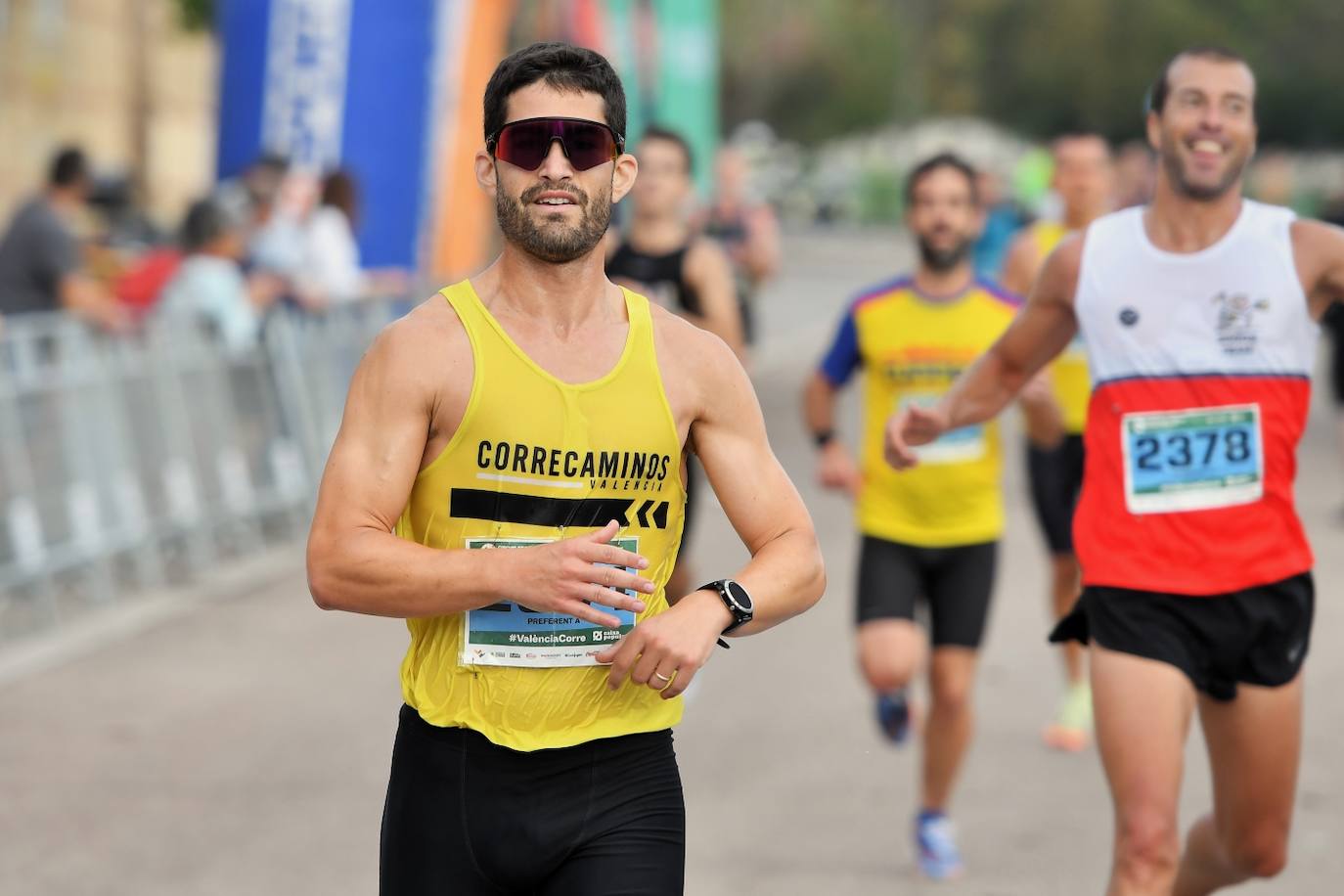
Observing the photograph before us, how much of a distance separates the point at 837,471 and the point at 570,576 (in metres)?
3.41

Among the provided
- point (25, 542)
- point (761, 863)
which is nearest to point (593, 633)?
point (761, 863)

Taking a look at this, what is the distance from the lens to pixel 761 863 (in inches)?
249

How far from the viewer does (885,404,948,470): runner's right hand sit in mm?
5258

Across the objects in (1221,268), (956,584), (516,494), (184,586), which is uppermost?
(1221,268)

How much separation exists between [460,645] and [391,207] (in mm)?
13587

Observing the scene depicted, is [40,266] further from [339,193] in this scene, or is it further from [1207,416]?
[1207,416]

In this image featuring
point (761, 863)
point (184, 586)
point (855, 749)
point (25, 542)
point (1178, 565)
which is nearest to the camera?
point (1178, 565)

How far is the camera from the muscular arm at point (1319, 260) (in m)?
4.78

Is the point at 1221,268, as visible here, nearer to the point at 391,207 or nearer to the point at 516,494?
the point at 516,494

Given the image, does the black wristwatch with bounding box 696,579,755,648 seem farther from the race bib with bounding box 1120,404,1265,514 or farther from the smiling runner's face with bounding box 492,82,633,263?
the race bib with bounding box 1120,404,1265,514

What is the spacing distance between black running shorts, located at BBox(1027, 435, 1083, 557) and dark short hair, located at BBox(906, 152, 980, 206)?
1396 millimetres

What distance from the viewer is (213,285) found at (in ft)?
37.9

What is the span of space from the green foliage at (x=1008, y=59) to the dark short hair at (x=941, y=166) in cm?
6002

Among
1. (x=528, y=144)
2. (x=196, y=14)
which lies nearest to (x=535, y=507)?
(x=528, y=144)
